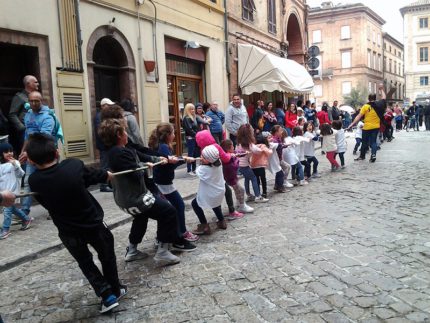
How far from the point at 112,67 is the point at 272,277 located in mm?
7664

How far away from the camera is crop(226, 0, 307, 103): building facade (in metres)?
15.3

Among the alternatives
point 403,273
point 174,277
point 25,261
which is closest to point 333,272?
point 403,273

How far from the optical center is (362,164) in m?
11.2

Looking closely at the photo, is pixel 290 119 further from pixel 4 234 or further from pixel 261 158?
pixel 4 234

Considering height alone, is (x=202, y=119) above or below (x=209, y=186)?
above

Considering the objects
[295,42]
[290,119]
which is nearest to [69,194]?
[290,119]

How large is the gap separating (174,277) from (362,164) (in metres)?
8.47

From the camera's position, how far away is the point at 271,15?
64.0 feet

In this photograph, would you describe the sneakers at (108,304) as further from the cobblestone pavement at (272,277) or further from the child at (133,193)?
the child at (133,193)

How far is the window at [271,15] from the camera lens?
750 inches

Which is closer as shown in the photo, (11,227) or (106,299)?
(106,299)

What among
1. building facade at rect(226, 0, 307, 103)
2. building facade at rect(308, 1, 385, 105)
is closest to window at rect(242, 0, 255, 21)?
building facade at rect(226, 0, 307, 103)

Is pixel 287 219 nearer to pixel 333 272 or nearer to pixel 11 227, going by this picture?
pixel 333 272

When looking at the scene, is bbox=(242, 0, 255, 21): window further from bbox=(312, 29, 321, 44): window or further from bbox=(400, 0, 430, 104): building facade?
bbox=(400, 0, 430, 104): building facade
